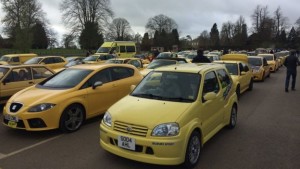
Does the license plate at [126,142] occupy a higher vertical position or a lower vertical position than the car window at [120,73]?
lower

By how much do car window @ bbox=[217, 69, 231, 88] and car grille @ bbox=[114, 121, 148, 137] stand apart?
2699 mm

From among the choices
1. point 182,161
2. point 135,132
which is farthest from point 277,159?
point 135,132

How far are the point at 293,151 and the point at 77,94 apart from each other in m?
4.69

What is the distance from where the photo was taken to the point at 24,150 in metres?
5.96

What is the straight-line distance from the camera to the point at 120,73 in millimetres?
9102

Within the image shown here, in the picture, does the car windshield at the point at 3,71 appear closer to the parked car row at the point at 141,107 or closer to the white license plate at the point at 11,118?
the parked car row at the point at 141,107

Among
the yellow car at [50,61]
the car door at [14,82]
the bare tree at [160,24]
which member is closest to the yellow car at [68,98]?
the car door at [14,82]

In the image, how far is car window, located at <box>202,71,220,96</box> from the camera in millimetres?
5912

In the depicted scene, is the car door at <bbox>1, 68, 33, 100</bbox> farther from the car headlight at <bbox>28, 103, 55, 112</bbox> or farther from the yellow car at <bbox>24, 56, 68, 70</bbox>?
the yellow car at <bbox>24, 56, 68, 70</bbox>

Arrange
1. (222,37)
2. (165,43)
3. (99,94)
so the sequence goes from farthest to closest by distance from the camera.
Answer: (222,37) < (165,43) < (99,94)

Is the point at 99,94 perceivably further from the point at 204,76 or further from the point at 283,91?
the point at 283,91

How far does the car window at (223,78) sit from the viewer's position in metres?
6.88

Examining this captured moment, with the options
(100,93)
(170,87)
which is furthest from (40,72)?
(170,87)

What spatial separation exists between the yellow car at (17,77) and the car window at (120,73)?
10.5ft
